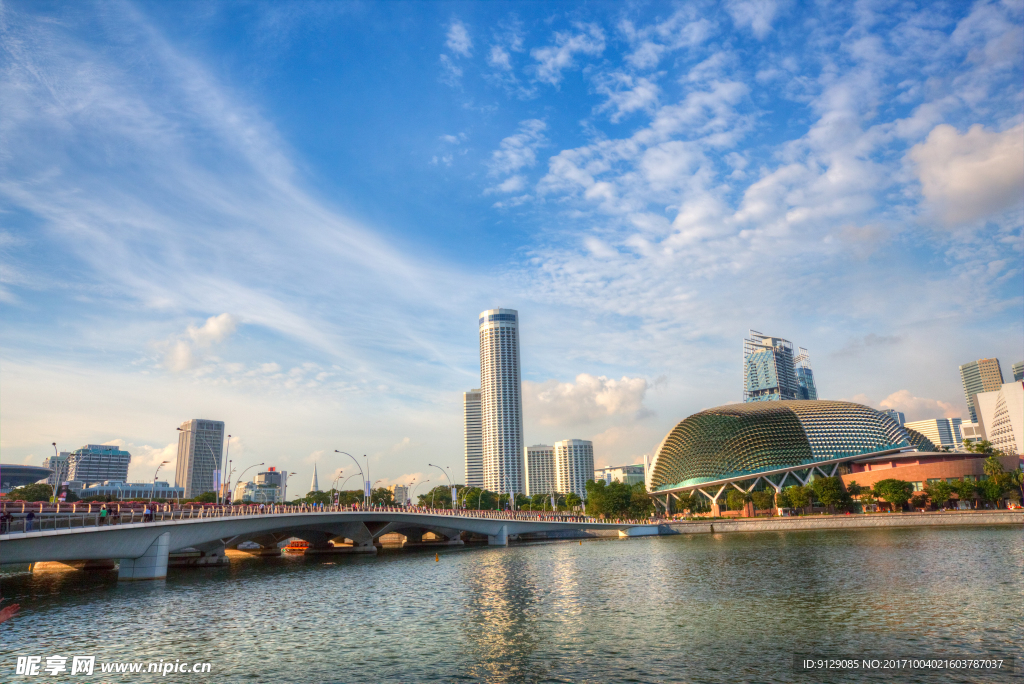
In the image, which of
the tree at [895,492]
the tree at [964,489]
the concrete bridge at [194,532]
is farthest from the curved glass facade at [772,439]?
the concrete bridge at [194,532]

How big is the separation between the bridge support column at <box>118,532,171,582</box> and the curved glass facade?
14327cm

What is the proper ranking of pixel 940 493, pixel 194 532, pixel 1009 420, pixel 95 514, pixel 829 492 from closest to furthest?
1. pixel 95 514
2. pixel 194 532
3. pixel 940 493
4. pixel 829 492
5. pixel 1009 420

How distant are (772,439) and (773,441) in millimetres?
761

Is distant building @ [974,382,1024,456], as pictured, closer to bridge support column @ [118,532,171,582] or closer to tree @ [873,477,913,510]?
tree @ [873,477,913,510]

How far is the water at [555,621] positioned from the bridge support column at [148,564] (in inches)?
97.0

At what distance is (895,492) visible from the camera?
358ft

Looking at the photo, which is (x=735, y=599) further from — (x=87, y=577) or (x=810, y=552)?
(x=87, y=577)

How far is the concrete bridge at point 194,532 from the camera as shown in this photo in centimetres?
3945

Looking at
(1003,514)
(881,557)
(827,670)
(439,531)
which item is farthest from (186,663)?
(1003,514)

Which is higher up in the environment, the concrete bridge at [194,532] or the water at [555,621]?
the concrete bridge at [194,532]

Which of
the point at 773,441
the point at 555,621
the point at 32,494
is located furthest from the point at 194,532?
the point at 773,441

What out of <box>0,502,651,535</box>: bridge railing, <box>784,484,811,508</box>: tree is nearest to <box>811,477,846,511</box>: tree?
<box>784,484,811,508</box>: tree

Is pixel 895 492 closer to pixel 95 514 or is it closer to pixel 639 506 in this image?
pixel 639 506

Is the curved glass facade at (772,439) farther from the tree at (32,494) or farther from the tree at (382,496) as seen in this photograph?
the tree at (32,494)
